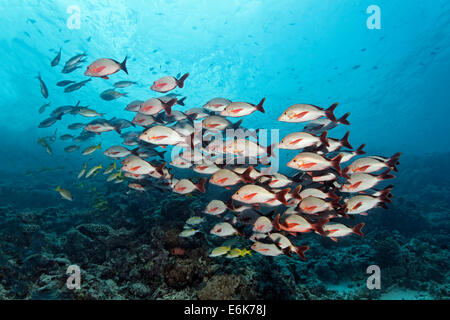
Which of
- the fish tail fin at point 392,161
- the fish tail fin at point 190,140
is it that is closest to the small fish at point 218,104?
the fish tail fin at point 190,140

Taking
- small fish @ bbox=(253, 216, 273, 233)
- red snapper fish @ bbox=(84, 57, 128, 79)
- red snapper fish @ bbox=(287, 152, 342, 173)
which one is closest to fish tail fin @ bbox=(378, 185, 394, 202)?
red snapper fish @ bbox=(287, 152, 342, 173)

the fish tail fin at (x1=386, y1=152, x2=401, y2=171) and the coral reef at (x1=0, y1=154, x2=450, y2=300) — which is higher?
the fish tail fin at (x1=386, y1=152, x2=401, y2=171)

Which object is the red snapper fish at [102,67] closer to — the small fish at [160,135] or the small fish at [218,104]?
the small fish at [160,135]

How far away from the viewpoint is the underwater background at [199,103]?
5113 millimetres

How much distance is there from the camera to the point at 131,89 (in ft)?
120

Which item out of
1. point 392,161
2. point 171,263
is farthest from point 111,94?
point 392,161

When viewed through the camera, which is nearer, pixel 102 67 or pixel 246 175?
pixel 246 175

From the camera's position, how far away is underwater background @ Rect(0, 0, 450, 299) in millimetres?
5113

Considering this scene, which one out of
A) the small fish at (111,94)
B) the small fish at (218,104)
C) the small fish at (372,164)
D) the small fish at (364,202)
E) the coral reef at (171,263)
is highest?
the small fish at (111,94)

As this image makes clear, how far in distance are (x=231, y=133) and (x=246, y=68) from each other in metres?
29.9

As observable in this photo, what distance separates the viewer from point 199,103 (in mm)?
42250

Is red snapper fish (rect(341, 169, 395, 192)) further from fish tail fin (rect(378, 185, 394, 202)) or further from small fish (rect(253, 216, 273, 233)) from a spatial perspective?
small fish (rect(253, 216, 273, 233))

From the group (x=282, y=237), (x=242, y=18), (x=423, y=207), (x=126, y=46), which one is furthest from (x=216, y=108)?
(x=126, y=46)

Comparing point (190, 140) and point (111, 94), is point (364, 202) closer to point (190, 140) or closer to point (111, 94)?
point (190, 140)
